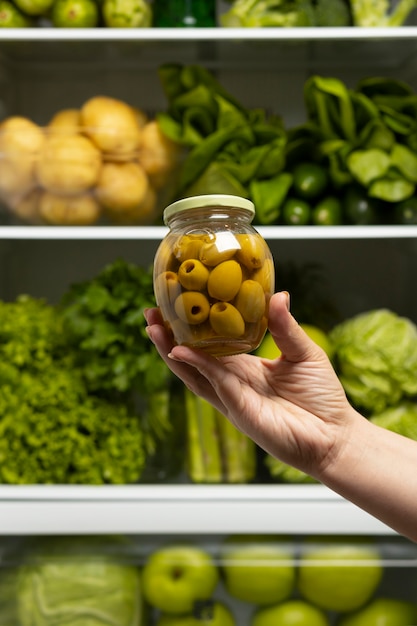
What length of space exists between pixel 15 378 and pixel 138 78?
891mm

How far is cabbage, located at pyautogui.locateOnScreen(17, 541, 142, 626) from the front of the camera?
1458 millimetres

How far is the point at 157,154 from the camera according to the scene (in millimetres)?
1495

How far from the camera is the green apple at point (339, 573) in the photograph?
1471 millimetres

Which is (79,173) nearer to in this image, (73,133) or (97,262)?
(73,133)

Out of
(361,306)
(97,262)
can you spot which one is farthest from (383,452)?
(97,262)

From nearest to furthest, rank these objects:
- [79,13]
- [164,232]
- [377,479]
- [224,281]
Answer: [224,281] < [377,479] < [164,232] < [79,13]

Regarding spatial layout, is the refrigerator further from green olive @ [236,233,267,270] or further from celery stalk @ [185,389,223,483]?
green olive @ [236,233,267,270]

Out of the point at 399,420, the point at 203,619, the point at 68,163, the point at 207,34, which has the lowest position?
the point at 203,619

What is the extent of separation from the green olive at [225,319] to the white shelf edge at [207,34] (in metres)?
0.95

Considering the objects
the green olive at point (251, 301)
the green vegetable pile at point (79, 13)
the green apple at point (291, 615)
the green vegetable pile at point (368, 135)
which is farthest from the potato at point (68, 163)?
the green apple at point (291, 615)

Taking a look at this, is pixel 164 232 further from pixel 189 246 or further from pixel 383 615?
pixel 383 615

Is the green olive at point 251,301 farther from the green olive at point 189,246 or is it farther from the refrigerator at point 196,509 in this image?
the refrigerator at point 196,509

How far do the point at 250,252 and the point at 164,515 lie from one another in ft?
2.89

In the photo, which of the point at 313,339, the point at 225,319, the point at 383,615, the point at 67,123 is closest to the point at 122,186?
the point at 67,123
